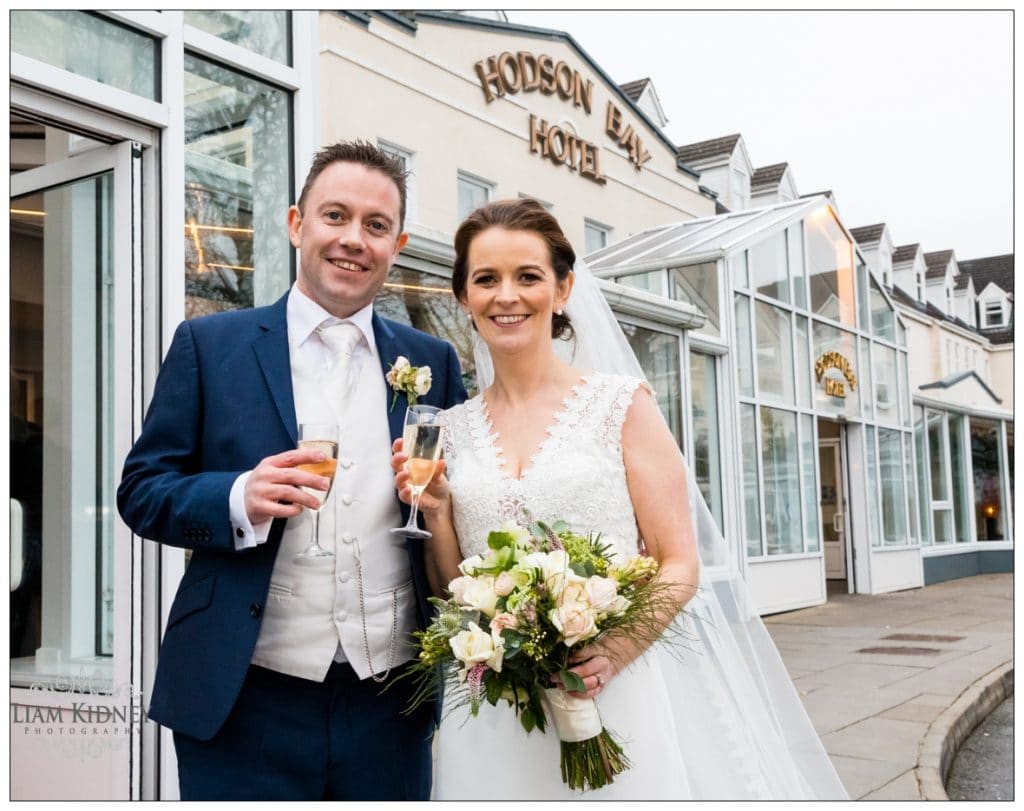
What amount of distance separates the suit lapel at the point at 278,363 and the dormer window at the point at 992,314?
1417 inches

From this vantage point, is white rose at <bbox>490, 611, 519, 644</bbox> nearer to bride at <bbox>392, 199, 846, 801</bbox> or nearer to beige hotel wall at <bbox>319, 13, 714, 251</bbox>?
bride at <bbox>392, 199, 846, 801</bbox>

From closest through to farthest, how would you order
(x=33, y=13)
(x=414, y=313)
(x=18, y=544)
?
(x=33, y=13), (x=18, y=544), (x=414, y=313)

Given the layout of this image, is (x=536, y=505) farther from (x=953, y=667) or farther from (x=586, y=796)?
(x=953, y=667)

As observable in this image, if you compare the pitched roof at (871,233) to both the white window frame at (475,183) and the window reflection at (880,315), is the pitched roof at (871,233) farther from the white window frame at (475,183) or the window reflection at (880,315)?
the white window frame at (475,183)

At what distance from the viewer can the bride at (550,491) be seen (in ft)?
8.27

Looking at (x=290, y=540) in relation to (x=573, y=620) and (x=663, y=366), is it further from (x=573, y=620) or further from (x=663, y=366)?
(x=663, y=366)

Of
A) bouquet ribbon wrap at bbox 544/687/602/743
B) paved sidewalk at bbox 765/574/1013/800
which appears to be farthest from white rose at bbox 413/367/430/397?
paved sidewalk at bbox 765/574/1013/800

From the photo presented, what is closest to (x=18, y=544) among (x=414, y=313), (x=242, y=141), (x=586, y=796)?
(x=242, y=141)

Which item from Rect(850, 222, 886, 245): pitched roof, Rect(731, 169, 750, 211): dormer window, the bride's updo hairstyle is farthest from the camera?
Rect(850, 222, 886, 245): pitched roof

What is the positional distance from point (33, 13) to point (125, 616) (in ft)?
7.03

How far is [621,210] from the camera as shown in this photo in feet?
53.1

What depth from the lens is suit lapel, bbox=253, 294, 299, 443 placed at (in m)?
2.37

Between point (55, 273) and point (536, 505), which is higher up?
point (55, 273)

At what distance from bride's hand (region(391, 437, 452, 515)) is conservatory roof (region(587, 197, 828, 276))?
1037 centimetres
